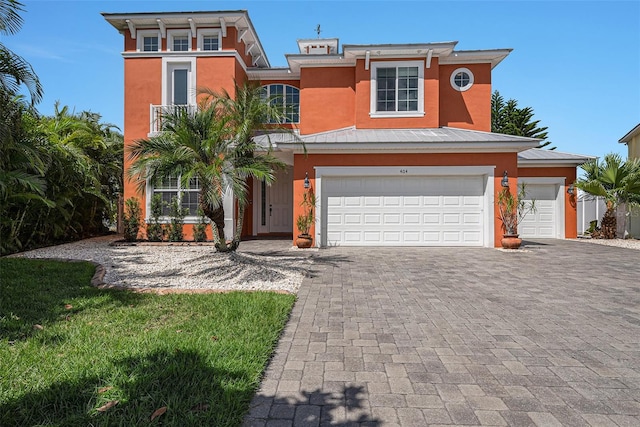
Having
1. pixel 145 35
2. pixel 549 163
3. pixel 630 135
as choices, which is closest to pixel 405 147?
pixel 549 163

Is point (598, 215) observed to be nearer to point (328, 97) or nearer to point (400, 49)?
point (400, 49)

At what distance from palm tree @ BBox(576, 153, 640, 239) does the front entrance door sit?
12185 millimetres

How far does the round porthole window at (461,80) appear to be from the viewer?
14547 millimetres

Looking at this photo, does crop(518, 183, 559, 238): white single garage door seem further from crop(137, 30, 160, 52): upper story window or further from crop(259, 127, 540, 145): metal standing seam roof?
crop(137, 30, 160, 52): upper story window

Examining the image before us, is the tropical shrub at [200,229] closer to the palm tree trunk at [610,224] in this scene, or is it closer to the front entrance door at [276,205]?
the front entrance door at [276,205]

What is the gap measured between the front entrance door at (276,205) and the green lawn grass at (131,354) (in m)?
10.3

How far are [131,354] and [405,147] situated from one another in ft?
32.8

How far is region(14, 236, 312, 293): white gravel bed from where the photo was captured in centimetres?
668

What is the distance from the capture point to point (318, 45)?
19203 millimetres

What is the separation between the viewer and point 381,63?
13938 mm

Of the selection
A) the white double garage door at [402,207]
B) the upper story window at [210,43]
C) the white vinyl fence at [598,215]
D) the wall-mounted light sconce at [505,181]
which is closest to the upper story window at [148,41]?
the upper story window at [210,43]

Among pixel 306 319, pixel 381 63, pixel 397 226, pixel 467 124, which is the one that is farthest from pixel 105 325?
pixel 467 124

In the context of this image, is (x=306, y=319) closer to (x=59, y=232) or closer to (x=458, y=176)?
(x=458, y=176)

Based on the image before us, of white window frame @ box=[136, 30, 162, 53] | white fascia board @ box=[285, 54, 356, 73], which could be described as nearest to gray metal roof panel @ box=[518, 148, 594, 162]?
white fascia board @ box=[285, 54, 356, 73]
